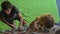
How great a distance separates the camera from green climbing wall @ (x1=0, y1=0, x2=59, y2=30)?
1.89m

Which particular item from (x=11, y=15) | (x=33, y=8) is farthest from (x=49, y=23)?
(x=11, y=15)

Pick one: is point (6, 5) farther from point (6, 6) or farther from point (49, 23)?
point (49, 23)

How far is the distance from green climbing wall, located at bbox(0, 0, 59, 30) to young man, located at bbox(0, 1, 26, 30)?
35 millimetres

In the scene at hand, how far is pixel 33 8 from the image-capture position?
1924 millimetres

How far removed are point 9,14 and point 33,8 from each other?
0.24 metres

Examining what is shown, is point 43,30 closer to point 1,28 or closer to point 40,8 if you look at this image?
point 40,8

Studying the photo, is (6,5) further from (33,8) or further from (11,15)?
(33,8)

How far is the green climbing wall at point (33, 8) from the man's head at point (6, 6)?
35 millimetres

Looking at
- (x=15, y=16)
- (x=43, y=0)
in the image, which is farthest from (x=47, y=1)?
(x=15, y=16)

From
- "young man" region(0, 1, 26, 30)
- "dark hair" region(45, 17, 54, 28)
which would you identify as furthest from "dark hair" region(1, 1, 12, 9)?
"dark hair" region(45, 17, 54, 28)

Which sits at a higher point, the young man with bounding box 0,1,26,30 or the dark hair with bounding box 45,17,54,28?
the young man with bounding box 0,1,26,30

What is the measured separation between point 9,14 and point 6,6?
0.27 feet

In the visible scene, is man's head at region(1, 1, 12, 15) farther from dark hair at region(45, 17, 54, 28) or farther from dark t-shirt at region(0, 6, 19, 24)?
dark hair at region(45, 17, 54, 28)

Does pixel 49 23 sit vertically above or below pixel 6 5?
below
